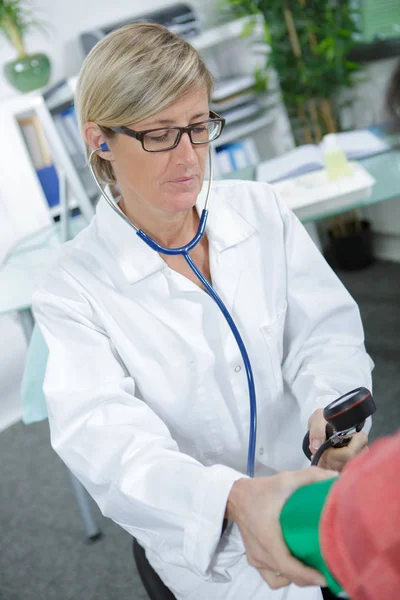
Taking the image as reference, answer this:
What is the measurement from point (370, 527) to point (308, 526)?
0.45 ft

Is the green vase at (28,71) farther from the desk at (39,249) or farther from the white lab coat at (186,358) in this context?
the white lab coat at (186,358)

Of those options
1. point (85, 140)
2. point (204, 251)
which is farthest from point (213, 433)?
point (85, 140)

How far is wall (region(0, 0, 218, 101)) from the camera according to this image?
337 cm

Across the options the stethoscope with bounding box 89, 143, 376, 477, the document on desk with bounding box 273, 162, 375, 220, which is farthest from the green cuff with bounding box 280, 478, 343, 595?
the document on desk with bounding box 273, 162, 375, 220

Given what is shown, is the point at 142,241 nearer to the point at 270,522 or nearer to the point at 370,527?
the point at 270,522

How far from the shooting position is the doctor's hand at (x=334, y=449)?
0.94 metres

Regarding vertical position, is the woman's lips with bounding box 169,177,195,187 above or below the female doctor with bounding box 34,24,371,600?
above

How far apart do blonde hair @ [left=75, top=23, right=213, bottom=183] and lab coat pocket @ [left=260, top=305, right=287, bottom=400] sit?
1.40ft

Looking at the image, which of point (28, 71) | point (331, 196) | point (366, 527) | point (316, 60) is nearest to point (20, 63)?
point (28, 71)

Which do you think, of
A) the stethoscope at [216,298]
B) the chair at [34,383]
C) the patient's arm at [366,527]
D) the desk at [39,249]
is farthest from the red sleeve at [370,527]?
the desk at [39,249]

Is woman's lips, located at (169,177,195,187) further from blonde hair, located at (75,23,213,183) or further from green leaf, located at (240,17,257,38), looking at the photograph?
green leaf, located at (240,17,257,38)

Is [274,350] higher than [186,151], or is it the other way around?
[186,151]

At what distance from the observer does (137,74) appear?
3.36 feet

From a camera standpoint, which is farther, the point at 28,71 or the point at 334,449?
the point at 28,71
